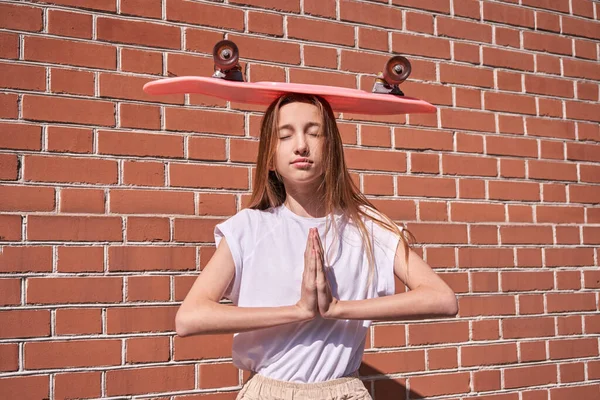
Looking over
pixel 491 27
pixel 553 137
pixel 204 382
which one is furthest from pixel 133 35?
pixel 553 137

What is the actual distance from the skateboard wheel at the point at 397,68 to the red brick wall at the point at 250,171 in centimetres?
91

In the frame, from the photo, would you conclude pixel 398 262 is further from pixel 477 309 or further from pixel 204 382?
pixel 477 309

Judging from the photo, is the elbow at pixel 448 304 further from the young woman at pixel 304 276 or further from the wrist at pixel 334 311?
the wrist at pixel 334 311

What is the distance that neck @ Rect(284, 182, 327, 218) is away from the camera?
2.37 m

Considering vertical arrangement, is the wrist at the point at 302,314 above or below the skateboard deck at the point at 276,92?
below

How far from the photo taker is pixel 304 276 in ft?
6.69

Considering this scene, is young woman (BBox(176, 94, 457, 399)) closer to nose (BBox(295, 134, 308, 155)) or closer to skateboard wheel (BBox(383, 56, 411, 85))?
nose (BBox(295, 134, 308, 155))

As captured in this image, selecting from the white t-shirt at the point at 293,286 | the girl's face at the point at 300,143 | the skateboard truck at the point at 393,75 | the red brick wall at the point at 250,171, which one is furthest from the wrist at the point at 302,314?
the red brick wall at the point at 250,171

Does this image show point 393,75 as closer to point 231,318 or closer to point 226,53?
point 226,53

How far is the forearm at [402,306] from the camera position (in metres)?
2.09

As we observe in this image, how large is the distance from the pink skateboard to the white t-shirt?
1.25 feet

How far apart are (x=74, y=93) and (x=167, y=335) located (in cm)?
99

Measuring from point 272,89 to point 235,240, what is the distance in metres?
0.47

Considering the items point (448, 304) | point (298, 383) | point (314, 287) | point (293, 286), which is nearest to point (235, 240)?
point (293, 286)
